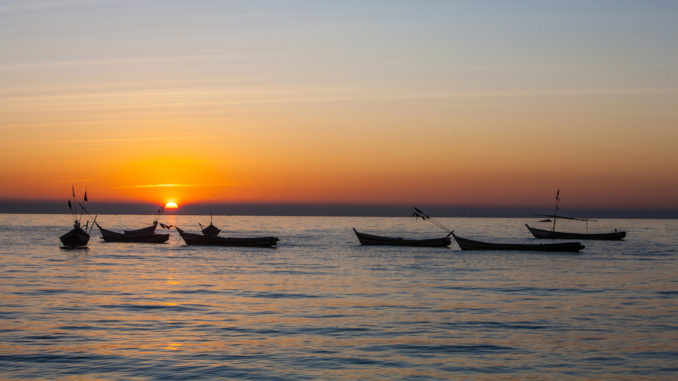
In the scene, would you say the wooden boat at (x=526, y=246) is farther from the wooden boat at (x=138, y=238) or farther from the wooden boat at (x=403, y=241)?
the wooden boat at (x=138, y=238)

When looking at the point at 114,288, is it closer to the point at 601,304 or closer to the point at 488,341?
the point at 488,341

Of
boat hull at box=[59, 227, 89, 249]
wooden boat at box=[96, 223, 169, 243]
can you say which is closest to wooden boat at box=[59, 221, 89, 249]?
boat hull at box=[59, 227, 89, 249]

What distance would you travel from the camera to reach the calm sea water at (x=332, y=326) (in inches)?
717

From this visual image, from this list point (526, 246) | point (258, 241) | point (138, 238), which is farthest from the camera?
point (138, 238)

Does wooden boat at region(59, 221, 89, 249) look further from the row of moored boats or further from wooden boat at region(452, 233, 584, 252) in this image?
wooden boat at region(452, 233, 584, 252)

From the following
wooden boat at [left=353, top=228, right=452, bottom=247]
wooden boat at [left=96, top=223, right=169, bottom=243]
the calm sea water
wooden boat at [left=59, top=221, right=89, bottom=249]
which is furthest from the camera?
wooden boat at [left=96, top=223, right=169, bottom=243]

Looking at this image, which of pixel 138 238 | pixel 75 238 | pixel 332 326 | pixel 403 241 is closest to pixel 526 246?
pixel 403 241

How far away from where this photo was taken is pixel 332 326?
80.8 feet

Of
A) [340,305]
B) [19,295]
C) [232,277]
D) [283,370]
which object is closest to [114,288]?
[19,295]

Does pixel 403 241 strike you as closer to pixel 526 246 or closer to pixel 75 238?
pixel 526 246

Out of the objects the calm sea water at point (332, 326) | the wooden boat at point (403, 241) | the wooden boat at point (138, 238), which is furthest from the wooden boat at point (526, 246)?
the wooden boat at point (138, 238)

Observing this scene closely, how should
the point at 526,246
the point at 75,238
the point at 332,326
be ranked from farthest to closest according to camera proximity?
the point at 526,246 < the point at 75,238 < the point at 332,326

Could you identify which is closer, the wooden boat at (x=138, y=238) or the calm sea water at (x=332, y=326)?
the calm sea water at (x=332, y=326)

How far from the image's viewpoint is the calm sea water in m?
18.2
